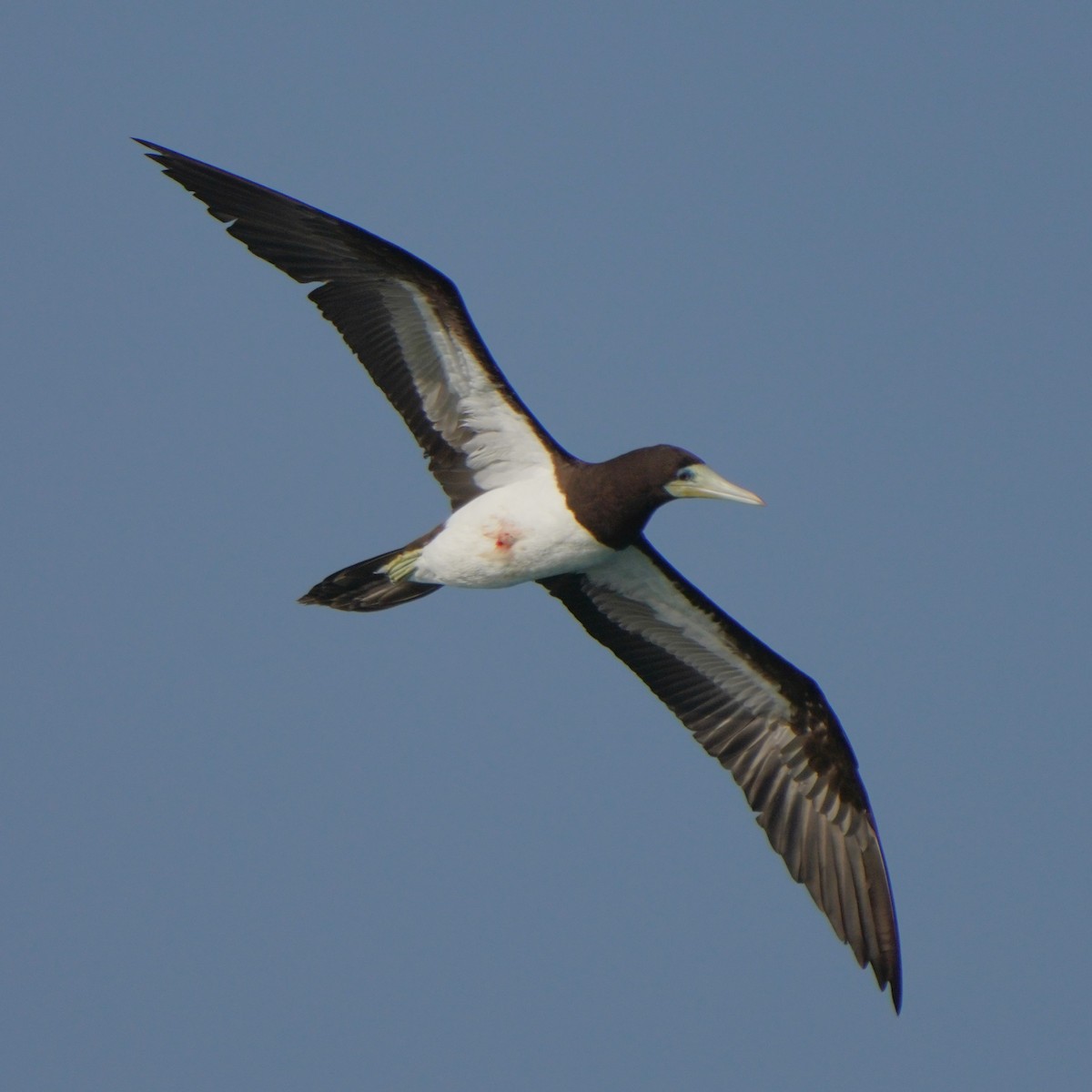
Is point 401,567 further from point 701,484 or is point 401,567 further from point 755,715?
point 755,715

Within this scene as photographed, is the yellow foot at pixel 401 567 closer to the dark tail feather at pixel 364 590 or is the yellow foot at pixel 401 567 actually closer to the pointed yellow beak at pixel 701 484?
the dark tail feather at pixel 364 590

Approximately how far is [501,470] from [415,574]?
34.0 inches

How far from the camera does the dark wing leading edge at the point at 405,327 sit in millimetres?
10062

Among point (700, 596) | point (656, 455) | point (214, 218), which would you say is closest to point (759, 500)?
point (656, 455)

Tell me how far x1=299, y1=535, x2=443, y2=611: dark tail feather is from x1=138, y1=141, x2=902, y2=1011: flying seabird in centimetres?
1

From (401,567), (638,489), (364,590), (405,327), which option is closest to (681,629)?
(638,489)

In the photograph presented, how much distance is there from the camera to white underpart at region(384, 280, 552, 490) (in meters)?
10.2

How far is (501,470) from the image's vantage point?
34.4ft

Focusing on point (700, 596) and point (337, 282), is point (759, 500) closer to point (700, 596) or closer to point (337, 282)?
point (700, 596)

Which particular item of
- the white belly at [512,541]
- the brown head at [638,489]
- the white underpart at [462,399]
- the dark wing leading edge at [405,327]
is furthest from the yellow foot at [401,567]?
the brown head at [638,489]

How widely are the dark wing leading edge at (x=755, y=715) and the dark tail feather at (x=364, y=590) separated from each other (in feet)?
3.33

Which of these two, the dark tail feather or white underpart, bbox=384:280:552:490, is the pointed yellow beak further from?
the dark tail feather

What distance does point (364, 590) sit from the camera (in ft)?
35.3

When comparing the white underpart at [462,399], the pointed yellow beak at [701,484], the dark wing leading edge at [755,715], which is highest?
the white underpart at [462,399]
